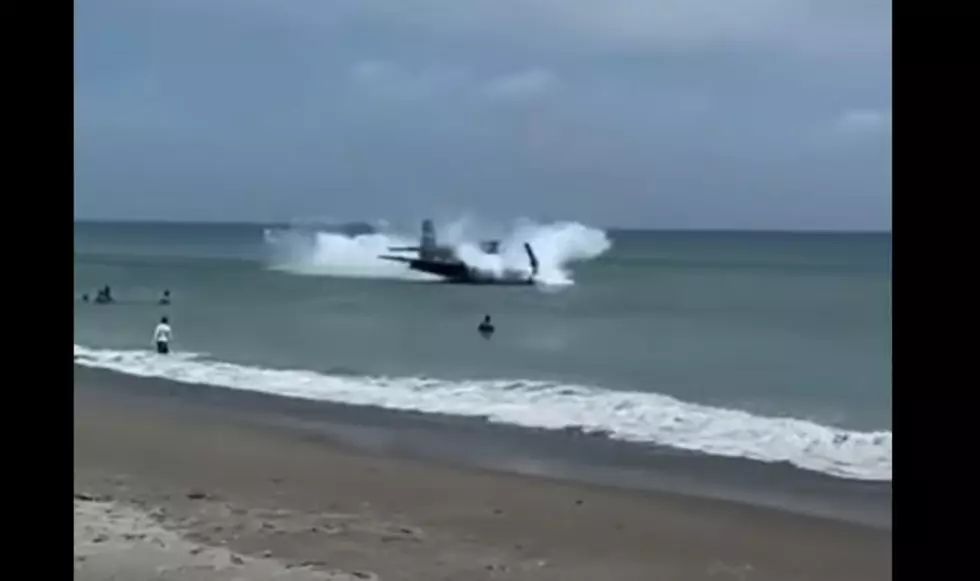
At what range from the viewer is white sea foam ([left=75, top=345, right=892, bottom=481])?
19.0 ft

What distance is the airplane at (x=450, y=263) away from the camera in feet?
67.9

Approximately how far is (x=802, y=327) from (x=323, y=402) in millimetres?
8900

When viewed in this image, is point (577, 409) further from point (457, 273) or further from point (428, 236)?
point (428, 236)

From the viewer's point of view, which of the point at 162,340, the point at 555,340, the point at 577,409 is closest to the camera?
the point at 577,409

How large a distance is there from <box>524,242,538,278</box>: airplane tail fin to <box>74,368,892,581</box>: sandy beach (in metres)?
17.0

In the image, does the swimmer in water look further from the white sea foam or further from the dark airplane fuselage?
the dark airplane fuselage

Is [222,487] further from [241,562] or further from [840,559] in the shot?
[840,559]

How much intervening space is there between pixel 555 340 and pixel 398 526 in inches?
334

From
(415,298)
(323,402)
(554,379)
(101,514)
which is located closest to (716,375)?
(554,379)

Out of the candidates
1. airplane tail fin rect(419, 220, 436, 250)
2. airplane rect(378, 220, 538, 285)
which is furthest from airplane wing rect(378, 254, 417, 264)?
airplane tail fin rect(419, 220, 436, 250)

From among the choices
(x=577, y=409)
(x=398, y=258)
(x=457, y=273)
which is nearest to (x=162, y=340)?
(x=577, y=409)

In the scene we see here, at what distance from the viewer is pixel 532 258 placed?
2362 centimetres

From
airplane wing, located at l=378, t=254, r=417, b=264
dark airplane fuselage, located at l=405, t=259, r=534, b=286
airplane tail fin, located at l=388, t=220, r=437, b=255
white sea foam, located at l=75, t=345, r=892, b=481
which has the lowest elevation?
white sea foam, located at l=75, t=345, r=892, b=481
